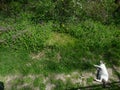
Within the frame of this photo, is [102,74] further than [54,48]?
No

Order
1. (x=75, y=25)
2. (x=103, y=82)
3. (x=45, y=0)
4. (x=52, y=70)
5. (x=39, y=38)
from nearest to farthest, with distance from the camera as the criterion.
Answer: (x=103, y=82) → (x=52, y=70) → (x=39, y=38) → (x=75, y=25) → (x=45, y=0)

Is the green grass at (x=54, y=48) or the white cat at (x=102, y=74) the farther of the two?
the green grass at (x=54, y=48)

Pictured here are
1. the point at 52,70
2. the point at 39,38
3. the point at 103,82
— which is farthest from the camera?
the point at 39,38

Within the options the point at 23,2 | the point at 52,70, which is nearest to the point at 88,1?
the point at 23,2

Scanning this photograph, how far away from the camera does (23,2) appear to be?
12219mm

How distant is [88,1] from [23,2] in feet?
8.83

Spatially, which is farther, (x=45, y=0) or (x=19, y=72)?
(x=45, y=0)

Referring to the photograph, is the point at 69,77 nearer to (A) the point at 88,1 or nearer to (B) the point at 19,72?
(B) the point at 19,72

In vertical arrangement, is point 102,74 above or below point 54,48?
below

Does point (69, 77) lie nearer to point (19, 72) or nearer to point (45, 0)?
point (19, 72)

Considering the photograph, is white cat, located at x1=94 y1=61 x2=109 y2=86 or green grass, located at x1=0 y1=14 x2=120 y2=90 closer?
white cat, located at x1=94 y1=61 x2=109 y2=86

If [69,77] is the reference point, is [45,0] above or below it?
above

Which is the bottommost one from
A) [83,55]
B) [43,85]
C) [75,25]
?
[43,85]

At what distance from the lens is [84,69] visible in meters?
9.95
